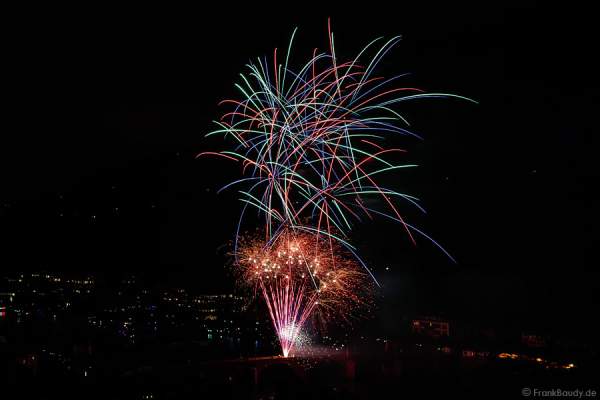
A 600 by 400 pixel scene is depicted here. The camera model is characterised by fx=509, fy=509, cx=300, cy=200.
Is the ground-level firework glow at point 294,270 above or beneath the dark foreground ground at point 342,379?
above

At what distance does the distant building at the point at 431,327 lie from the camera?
620 inches

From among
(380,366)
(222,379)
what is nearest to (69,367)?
(222,379)

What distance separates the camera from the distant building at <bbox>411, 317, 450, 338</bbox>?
15.8m

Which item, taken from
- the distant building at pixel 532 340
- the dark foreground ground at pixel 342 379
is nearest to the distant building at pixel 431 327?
the distant building at pixel 532 340

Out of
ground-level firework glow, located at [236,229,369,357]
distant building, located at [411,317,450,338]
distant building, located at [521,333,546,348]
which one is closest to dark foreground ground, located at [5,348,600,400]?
distant building, located at [521,333,546,348]

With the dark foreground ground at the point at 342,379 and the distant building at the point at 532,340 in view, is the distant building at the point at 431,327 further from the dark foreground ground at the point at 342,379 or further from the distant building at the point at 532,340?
the dark foreground ground at the point at 342,379

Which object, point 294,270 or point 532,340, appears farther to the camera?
point 294,270

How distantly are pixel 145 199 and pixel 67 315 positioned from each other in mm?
19531

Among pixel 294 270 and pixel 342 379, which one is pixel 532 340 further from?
pixel 294 270

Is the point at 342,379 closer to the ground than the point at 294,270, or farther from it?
closer to the ground

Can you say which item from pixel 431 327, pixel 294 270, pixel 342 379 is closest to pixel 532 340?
pixel 431 327

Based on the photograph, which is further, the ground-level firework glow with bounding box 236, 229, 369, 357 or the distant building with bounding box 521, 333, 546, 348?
the ground-level firework glow with bounding box 236, 229, 369, 357

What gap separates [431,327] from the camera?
16250 millimetres

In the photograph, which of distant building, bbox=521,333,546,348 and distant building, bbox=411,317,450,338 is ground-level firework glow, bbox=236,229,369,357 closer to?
distant building, bbox=411,317,450,338
